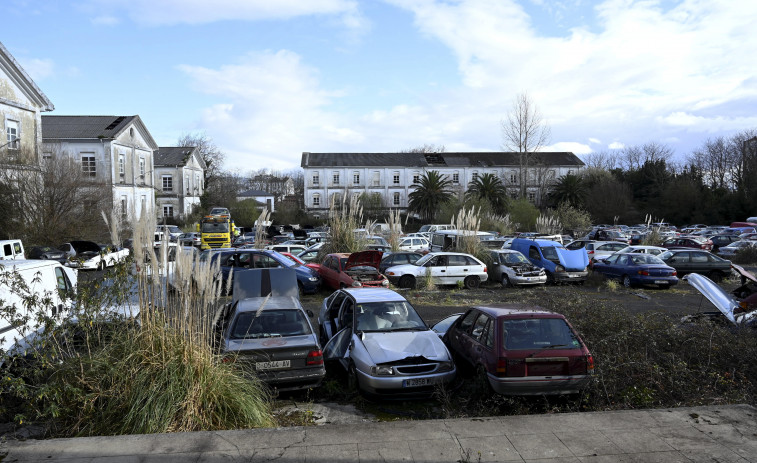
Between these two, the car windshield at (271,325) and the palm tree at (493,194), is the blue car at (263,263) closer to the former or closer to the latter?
the car windshield at (271,325)

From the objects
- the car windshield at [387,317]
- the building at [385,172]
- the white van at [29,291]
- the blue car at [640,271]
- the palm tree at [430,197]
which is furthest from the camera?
the building at [385,172]

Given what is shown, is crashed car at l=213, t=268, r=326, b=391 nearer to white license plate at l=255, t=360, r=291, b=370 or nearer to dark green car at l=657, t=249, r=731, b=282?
white license plate at l=255, t=360, r=291, b=370

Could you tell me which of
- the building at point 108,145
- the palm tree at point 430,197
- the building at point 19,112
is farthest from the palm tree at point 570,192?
the building at point 19,112

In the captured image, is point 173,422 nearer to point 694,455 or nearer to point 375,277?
point 694,455

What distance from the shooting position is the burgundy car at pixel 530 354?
656cm

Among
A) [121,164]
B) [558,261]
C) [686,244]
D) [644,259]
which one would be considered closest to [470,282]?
[558,261]

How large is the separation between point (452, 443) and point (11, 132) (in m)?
32.1

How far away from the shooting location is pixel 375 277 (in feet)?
52.2

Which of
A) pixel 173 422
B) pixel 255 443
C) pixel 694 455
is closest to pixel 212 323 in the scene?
pixel 173 422

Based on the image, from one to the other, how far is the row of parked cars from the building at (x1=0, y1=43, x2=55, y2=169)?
937 inches

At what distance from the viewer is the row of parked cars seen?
6617 millimetres

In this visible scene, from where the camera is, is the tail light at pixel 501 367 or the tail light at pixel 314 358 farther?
the tail light at pixel 314 358

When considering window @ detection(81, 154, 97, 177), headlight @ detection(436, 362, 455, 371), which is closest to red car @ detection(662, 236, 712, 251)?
headlight @ detection(436, 362, 455, 371)

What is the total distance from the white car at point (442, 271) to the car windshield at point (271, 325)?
1031 cm
